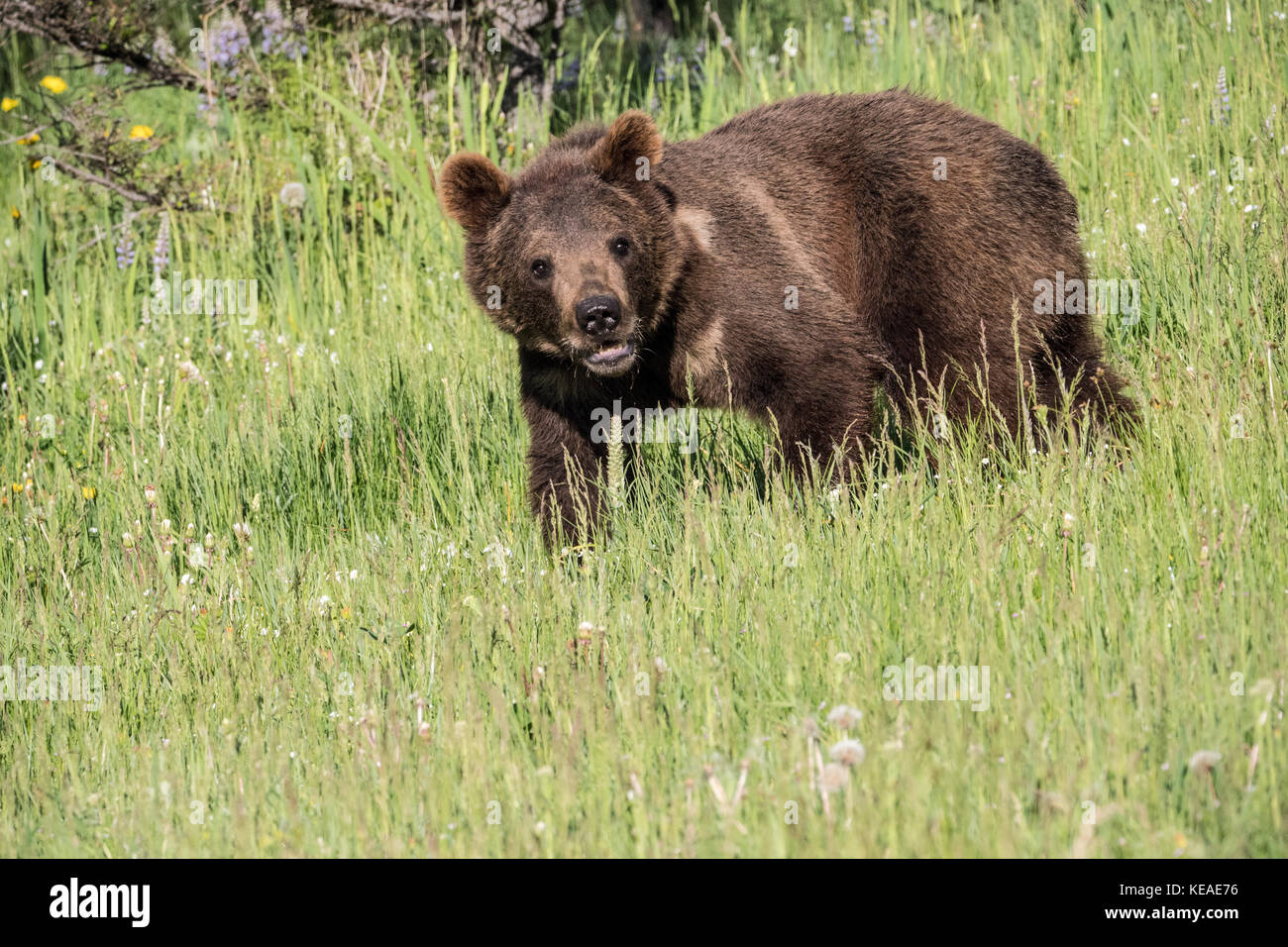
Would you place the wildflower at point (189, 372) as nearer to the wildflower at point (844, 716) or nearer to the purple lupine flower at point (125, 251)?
the purple lupine flower at point (125, 251)

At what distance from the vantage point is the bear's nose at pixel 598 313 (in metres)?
5.00

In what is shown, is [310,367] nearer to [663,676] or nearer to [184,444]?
[184,444]

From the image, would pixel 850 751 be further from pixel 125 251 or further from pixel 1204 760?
pixel 125 251

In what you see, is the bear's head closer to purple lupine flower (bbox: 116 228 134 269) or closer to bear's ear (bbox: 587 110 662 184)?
bear's ear (bbox: 587 110 662 184)

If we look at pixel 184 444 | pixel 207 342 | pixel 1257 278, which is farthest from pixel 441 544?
pixel 1257 278

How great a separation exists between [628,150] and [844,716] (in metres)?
3.07

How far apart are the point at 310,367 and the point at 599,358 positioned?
2480mm

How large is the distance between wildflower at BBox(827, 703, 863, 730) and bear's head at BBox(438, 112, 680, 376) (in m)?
2.27

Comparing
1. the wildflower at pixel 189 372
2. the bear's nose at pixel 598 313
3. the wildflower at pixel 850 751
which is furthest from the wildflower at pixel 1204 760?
the wildflower at pixel 189 372

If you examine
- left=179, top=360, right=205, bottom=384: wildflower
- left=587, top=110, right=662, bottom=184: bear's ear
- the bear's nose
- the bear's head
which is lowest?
left=179, top=360, right=205, bottom=384: wildflower

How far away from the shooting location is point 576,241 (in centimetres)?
527

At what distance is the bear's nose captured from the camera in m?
5.00

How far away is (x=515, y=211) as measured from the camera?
215 inches

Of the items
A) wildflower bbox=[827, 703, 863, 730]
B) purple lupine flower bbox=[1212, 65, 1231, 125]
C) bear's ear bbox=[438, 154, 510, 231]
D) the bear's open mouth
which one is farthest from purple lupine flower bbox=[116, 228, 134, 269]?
wildflower bbox=[827, 703, 863, 730]
